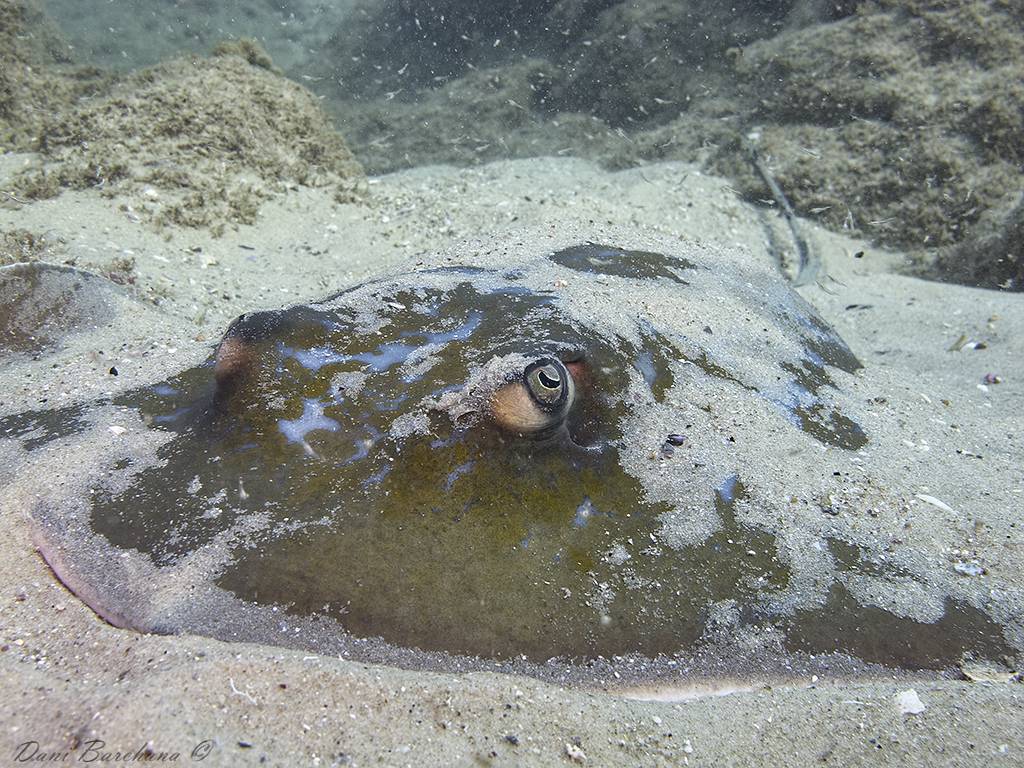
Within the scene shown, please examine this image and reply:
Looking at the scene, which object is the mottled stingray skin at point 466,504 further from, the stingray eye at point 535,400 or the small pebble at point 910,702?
the small pebble at point 910,702

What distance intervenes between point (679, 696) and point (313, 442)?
1711 millimetres

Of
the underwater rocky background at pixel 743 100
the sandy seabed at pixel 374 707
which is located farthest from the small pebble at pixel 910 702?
the underwater rocky background at pixel 743 100

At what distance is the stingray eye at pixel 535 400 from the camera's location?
2.08 m

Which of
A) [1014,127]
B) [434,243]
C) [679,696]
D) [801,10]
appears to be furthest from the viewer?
[801,10]

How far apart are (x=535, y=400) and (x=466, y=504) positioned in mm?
500

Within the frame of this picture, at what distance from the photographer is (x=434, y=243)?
247 inches

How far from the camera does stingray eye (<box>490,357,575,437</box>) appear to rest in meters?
2.08

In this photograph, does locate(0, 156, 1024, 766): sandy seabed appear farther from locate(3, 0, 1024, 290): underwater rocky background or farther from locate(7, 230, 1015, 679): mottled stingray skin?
locate(3, 0, 1024, 290): underwater rocky background

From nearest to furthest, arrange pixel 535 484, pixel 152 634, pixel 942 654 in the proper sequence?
pixel 152 634 < pixel 942 654 < pixel 535 484

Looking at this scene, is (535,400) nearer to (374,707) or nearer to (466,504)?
(466,504)

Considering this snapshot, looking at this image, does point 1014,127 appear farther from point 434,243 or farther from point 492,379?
point 492,379

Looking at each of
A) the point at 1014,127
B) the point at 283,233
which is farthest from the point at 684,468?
the point at 1014,127

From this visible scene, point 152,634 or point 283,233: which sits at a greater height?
point 283,233

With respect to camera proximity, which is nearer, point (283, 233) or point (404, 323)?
point (404, 323)
